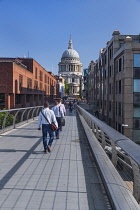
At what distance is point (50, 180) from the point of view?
470cm

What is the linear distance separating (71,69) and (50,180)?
157m

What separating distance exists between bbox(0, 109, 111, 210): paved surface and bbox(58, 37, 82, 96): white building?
486ft

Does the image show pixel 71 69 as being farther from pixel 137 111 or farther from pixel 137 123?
pixel 137 123

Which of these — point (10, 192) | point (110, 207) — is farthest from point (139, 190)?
point (10, 192)

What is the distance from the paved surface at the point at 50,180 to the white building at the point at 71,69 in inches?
5833

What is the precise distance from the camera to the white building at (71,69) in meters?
156

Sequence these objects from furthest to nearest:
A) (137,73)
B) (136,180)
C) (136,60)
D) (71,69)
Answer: (71,69), (136,60), (137,73), (136,180)


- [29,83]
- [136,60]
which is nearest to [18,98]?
[29,83]

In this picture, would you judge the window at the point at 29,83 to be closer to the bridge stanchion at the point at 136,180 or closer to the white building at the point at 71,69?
the bridge stanchion at the point at 136,180

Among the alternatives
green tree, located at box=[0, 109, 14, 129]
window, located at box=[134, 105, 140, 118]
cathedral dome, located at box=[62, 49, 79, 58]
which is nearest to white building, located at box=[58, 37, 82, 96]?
cathedral dome, located at box=[62, 49, 79, 58]

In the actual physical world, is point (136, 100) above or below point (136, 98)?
below

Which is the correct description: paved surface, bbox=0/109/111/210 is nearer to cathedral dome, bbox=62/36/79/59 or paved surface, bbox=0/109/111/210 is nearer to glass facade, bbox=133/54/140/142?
glass facade, bbox=133/54/140/142

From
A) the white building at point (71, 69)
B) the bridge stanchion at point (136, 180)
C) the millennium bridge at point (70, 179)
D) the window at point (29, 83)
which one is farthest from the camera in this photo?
the white building at point (71, 69)

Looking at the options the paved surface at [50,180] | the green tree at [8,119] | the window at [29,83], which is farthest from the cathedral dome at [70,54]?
the paved surface at [50,180]
